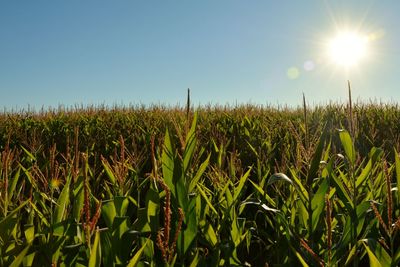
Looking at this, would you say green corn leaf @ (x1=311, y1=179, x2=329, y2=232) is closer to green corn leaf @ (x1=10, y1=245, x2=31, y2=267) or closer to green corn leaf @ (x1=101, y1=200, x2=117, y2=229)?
green corn leaf @ (x1=101, y1=200, x2=117, y2=229)

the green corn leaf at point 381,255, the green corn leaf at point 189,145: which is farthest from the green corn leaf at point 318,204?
the green corn leaf at point 189,145

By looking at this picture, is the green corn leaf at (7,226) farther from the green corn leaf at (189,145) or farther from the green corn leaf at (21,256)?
the green corn leaf at (189,145)

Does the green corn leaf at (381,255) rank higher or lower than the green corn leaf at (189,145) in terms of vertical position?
lower

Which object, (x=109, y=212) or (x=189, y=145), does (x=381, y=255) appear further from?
(x=109, y=212)

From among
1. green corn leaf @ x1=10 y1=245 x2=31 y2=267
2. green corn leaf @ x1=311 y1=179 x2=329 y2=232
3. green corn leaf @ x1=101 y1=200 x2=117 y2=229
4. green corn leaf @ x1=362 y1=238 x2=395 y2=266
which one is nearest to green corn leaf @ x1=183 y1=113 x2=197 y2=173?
green corn leaf @ x1=101 y1=200 x2=117 y2=229

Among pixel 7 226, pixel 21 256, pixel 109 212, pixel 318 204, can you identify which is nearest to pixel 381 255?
pixel 318 204

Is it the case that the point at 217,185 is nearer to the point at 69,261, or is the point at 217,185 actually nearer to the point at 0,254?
the point at 69,261

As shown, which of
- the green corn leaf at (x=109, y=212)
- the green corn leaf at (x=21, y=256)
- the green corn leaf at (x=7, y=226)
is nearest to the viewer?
the green corn leaf at (x=21, y=256)

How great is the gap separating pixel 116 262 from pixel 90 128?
556 cm

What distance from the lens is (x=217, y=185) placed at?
2.21m

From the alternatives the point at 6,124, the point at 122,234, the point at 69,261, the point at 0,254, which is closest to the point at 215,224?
the point at 122,234

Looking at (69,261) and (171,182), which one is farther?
(171,182)

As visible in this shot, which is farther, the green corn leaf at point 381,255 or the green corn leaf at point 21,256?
the green corn leaf at point 381,255

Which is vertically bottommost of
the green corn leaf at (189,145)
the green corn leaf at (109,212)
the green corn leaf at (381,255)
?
the green corn leaf at (381,255)
